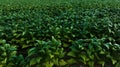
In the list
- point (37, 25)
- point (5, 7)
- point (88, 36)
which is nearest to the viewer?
point (88, 36)

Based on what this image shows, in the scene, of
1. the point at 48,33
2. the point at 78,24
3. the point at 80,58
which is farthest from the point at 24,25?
the point at 80,58

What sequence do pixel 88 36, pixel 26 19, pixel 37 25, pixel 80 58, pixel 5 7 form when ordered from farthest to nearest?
pixel 5 7 → pixel 26 19 → pixel 37 25 → pixel 88 36 → pixel 80 58

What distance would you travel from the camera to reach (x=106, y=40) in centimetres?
482

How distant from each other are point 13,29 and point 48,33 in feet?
3.10

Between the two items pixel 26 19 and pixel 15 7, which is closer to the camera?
pixel 26 19

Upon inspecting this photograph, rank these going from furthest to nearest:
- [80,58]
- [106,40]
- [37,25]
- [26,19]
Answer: [26,19] → [37,25] → [106,40] → [80,58]

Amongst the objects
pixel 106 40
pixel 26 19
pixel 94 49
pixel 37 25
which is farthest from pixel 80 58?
pixel 26 19

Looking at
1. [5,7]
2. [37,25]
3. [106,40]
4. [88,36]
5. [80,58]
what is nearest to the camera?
[80,58]

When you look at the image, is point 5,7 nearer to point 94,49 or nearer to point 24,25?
point 24,25

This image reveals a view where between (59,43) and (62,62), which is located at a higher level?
(59,43)

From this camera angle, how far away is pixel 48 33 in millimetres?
5059

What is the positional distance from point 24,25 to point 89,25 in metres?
1.71

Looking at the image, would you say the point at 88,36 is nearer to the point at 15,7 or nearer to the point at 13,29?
the point at 13,29

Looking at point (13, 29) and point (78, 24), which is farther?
point (78, 24)
